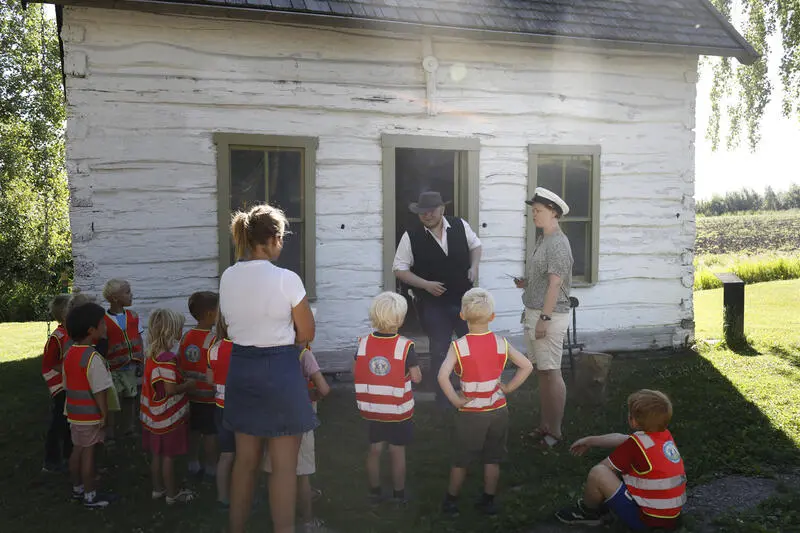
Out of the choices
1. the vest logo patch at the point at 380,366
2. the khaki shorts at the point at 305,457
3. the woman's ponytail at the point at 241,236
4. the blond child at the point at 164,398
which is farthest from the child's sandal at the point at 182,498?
the woman's ponytail at the point at 241,236

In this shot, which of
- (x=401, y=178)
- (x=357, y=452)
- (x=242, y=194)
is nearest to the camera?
(x=357, y=452)

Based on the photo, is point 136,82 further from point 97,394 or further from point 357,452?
point 357,452

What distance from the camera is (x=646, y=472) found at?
3527mm

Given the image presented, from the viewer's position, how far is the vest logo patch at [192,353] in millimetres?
4504

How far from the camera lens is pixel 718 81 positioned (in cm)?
1602

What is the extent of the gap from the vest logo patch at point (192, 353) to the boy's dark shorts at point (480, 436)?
1.82 metres

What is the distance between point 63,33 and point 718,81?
1483 cm

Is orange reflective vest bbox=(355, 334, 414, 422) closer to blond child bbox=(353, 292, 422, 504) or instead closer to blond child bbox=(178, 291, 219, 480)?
blond child bbox=(353, 292, 422, 504)

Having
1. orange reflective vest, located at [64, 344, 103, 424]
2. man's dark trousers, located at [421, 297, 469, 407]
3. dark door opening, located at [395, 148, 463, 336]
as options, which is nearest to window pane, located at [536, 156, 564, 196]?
dark door opening, located at [395, 148, 463, 336]

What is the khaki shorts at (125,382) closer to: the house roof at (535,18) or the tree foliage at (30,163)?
the house roof at (535,18)

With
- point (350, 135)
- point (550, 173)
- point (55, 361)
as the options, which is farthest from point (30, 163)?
point (55, 361)

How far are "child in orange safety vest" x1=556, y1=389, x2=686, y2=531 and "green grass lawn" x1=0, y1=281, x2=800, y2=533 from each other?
504 millimetres

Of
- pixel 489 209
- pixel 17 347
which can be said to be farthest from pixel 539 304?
pixel 17 347

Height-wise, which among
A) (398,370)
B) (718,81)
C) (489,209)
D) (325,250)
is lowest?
(398,370)
